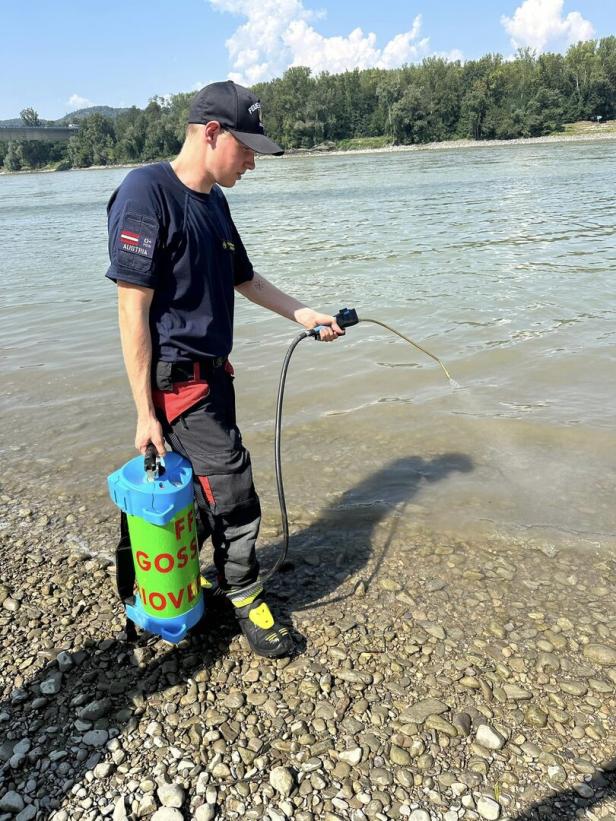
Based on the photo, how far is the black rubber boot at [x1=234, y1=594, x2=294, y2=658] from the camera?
3.23m

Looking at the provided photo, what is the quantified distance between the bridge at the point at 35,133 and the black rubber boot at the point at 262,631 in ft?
499

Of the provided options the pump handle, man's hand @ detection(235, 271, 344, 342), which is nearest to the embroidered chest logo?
the pump handle

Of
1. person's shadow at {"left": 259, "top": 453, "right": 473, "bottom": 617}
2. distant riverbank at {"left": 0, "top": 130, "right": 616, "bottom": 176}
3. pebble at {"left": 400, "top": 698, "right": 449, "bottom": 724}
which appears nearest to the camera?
pebble at {"left": 400, "top": 698, "right": 449, "bottom": 724}

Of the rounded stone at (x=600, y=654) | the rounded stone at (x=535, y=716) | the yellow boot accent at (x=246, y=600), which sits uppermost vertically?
the yellow boot accent at (x=246, y=600)

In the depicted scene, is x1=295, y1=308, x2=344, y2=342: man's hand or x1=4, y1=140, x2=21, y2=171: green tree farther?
x1=4, y1=140, x2=21, y2=171: green tree

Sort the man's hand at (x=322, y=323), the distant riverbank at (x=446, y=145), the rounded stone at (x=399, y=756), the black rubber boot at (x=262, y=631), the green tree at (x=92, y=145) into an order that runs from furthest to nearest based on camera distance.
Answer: the green tree at (x=92, y=145), the distant riverbank at (x=446, y=145), the man's hand at (x=322, y=323), the black rubber boot at (x=262, y=631), the rounded stone at (x=399, y=756)

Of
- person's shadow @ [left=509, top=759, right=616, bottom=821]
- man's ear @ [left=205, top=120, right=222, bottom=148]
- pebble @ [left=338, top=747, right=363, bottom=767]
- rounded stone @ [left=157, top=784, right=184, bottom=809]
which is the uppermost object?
man's ear @ [left=205, top=120, right=222, bottom=148]

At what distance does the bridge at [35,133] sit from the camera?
132m

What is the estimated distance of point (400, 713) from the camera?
2900mm

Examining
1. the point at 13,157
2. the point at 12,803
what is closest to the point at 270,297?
the point at 12,803

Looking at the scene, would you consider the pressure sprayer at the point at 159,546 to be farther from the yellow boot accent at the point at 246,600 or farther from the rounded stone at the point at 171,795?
the rounded stone at the point at 171,795

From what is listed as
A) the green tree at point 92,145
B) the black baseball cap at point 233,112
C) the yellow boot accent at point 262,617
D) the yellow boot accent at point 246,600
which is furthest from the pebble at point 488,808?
the green tree at point 92,145

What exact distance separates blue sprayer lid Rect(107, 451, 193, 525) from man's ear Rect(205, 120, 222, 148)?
153cm

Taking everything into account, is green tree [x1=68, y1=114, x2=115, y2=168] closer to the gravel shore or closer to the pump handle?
the gravel shore
